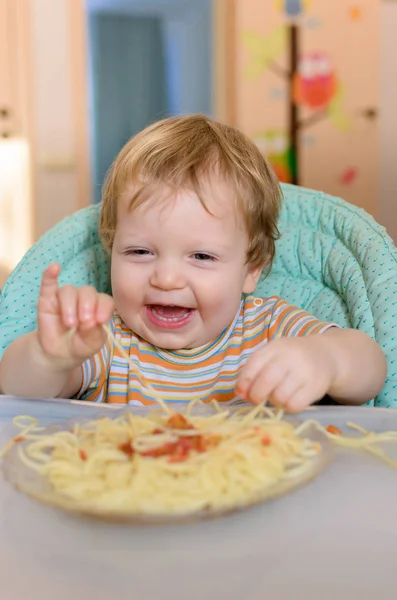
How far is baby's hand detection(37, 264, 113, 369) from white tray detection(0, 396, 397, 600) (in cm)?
20

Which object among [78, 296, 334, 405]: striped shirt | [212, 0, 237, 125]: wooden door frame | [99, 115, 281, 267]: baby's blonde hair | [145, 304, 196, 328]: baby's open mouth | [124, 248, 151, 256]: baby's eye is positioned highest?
[212, 0, 237, 125]: wooden door frame

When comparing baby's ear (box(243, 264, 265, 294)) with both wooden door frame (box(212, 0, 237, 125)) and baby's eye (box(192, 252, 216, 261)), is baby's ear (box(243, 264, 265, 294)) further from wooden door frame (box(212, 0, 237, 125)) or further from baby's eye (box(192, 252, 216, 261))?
wooden door frame (box(212, 0, 237, 125))

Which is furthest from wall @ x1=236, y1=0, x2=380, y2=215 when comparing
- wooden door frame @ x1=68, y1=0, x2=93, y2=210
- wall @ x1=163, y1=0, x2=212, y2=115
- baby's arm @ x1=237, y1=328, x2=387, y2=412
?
baby's arm @ x1=237, y1=328, x2=387, y2=412

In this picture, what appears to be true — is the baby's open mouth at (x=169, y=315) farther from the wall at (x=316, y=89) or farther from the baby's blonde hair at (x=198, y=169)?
the wall at (x=316, y=89)

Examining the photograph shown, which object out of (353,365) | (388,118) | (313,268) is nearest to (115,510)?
(353,365)

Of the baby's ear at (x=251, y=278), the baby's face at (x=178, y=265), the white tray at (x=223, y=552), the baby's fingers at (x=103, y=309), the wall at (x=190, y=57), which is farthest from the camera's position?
the wall at (x=190, y=57)

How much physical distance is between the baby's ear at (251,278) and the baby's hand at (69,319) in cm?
37

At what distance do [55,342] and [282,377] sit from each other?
26 centimetres

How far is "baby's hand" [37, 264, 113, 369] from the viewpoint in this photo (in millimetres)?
744

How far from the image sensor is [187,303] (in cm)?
99

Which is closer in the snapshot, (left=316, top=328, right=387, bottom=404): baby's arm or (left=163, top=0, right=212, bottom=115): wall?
(left=316, top=328, right=387, bottom=404): baby's arm

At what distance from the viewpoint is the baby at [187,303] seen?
0.84 m

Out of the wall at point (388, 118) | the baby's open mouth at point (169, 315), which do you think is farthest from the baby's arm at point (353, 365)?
the wall at point (388, 118)

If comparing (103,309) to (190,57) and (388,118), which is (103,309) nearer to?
(388,118)
